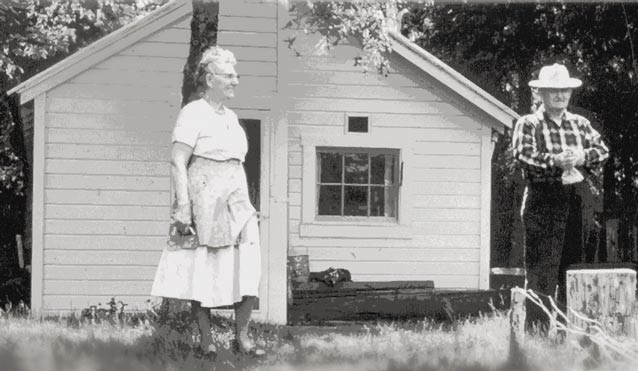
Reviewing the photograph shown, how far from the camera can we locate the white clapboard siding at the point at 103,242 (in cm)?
1073

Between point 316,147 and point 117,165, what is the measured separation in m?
2.21

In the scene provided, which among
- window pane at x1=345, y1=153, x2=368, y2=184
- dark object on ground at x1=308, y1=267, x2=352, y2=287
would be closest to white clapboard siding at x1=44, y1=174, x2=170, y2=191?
dark object on ground at x1=308, y1=267, x2=352, y2=287

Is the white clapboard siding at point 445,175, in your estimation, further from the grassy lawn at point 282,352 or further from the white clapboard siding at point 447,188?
the grassy lawn at point 282,352

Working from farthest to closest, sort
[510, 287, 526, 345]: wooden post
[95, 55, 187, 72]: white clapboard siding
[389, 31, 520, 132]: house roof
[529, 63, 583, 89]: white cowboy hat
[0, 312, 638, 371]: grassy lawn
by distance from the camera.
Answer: [389, 31, 520, 132]: house roof < [95, 55, 187, 72]: white clapboard siding < [529, 63, 583, 89]: white cowboy hat < [510, 287, 526, 345]: wooden post < [0, 312, 638, 371]: grassy lawn

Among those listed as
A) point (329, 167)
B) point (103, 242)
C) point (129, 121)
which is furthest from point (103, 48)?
point (329, 167)

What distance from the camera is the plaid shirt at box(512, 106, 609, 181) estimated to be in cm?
654

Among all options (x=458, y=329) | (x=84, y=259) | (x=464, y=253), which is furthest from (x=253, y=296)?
(x=464, y=253)

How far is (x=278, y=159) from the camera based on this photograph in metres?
9.72

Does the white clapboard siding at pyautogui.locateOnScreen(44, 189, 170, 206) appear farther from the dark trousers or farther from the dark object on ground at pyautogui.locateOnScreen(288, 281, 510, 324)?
the dark trousers

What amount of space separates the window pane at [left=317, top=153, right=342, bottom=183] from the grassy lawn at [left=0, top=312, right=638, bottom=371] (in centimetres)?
464

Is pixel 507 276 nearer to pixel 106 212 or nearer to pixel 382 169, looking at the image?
pixel 382 169

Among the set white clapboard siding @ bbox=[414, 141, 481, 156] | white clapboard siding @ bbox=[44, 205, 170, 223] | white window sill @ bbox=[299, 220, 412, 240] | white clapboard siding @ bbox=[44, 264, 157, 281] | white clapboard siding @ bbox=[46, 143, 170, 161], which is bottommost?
white clapboard siding @ bbox=[44, 264, 157, 281]

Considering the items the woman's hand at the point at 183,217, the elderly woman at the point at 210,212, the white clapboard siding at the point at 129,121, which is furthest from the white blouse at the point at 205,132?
the white clapboard siding at the point at 129,121

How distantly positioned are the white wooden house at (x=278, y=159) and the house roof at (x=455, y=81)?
0.06 feet
